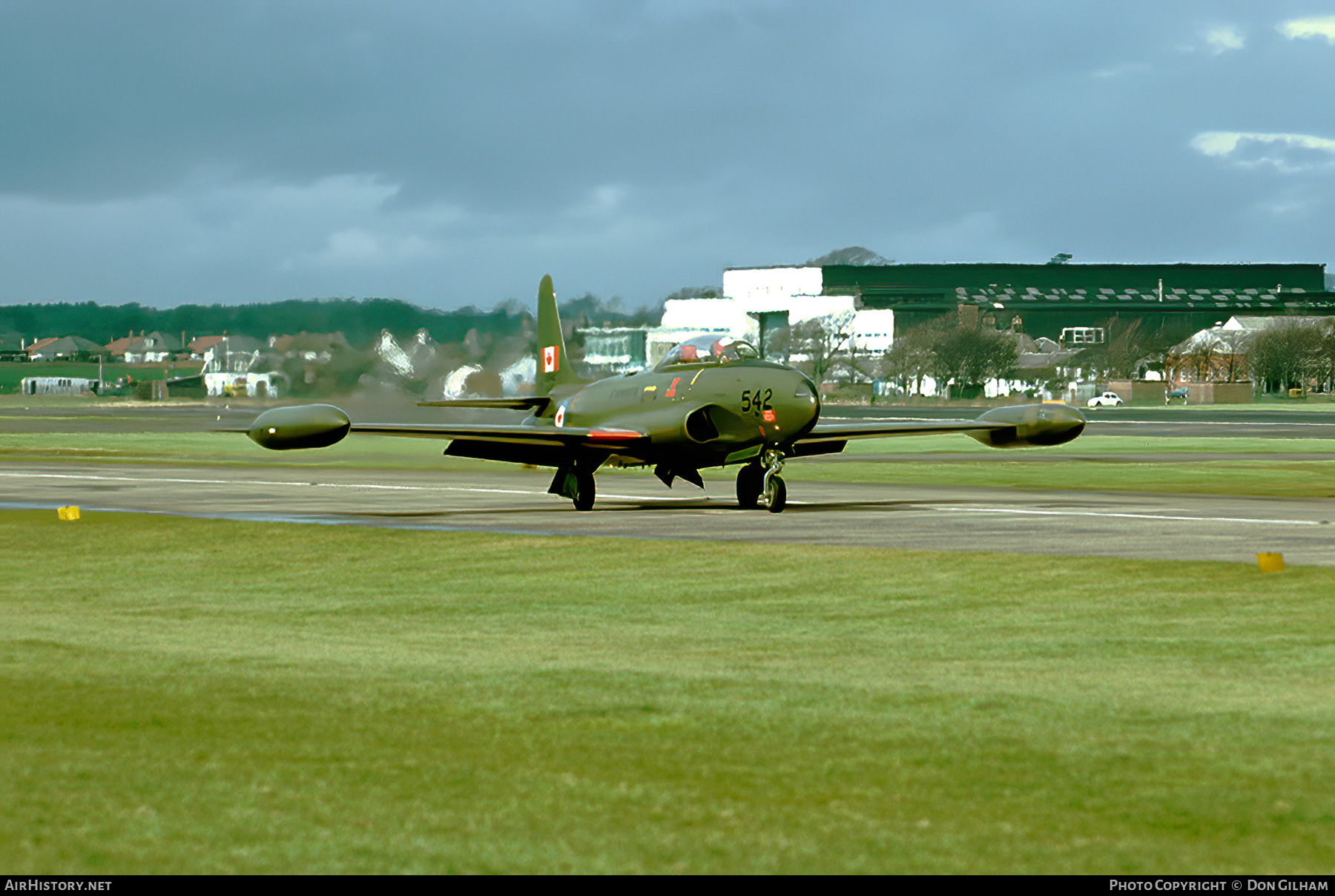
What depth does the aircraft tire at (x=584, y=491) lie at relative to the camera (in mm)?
31391

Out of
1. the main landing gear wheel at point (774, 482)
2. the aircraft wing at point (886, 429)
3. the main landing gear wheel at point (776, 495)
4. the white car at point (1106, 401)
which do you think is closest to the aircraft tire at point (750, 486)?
the main landing gear wheel at point (774, 482)

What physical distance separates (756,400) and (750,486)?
99.7 inches

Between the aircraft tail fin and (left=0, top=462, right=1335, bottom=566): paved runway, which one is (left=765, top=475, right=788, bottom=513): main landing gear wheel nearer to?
(left=0, top=462, right=1335, bottom=566): paved runway

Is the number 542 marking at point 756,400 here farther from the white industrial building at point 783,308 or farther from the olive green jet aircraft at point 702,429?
the white industrial building at point 783,308

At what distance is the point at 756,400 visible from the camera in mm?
29047

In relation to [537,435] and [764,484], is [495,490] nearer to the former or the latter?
[537,435]

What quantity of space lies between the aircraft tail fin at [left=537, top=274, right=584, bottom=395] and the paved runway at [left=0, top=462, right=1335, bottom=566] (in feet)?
9.61

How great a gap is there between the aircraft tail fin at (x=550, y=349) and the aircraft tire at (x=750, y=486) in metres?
7.44

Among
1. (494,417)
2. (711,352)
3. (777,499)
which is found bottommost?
(777,499)

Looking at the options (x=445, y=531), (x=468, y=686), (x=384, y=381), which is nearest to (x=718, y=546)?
(x=445, y=531)

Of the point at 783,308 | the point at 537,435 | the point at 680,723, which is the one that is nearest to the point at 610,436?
the point at 537,435

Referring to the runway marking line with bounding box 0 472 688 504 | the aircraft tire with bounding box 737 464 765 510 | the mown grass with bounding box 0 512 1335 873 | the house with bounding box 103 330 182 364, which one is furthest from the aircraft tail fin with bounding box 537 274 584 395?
the house with bounding box 103 330 182 364

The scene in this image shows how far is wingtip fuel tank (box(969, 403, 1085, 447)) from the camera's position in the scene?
31203 millimetres
